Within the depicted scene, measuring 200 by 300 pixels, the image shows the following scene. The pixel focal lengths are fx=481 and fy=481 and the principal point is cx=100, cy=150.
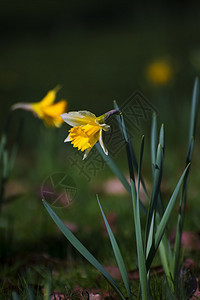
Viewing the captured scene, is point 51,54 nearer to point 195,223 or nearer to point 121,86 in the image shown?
point 121,86

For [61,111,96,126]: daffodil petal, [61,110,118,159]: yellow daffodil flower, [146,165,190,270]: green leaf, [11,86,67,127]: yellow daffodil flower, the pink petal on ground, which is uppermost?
[11,86,67,127]: yellow daffodil flower

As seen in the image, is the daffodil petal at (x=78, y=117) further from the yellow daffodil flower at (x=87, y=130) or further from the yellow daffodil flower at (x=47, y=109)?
the yellow daffodil flower at (x=47, y=109)

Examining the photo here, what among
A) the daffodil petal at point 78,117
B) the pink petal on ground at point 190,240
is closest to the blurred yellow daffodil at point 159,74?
the pink petal on ground at point 190,240

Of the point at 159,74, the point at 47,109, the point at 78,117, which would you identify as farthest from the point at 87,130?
the point at 159,74

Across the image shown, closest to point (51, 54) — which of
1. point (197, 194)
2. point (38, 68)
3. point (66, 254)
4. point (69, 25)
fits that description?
point (38, 68)

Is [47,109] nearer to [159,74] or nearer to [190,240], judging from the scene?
[190,240]

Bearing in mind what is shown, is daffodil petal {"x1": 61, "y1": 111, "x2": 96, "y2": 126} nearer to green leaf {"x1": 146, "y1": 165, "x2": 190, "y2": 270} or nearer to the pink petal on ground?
green leaf {"x1": 146, "y1": 165, "x2": 190, "y2": 270}

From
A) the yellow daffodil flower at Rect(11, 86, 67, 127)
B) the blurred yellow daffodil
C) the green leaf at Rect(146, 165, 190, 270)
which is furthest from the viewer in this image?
the blurred yellow daffodil

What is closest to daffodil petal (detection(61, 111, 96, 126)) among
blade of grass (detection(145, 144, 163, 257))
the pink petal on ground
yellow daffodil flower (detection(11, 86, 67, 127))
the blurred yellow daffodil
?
blade of grass (detection(145, 144, 163, 257))
